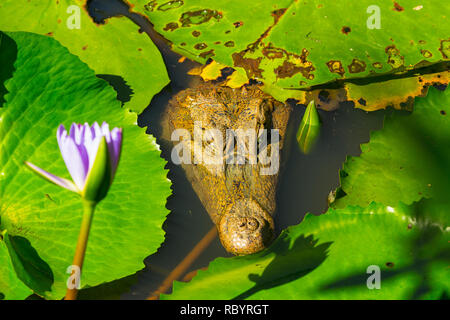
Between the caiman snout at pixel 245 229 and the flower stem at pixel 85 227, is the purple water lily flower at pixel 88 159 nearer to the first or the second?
the flower stem at pixel 85 227

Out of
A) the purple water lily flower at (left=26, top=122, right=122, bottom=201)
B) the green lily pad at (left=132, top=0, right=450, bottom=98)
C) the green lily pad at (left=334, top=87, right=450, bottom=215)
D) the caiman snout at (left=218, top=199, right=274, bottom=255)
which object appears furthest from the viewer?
the green lily pad at (left=132, top=0, right=450, bottom=98)

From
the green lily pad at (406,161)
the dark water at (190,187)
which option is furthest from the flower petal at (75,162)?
the green lily pad at (406,161)

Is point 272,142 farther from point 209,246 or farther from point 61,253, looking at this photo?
point 61,253

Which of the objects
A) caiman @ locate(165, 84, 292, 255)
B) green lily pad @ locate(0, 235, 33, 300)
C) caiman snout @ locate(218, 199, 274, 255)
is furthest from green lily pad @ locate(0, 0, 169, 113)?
green lily pad @ locate(0, 235, 33, 300)

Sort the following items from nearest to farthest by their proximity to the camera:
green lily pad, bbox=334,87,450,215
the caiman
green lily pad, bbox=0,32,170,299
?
green lily pad, bbox=0,32,170,299
green lily pad, bbox=334,87,450,215
the caiman

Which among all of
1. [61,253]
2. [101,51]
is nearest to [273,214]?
[61,253]

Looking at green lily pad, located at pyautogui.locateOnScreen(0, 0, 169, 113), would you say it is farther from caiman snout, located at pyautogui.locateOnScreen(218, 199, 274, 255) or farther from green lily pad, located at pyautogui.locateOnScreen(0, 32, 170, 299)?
caiman snout, located at pyautogui.locateOnScreen(218, 199, 274, 255)
